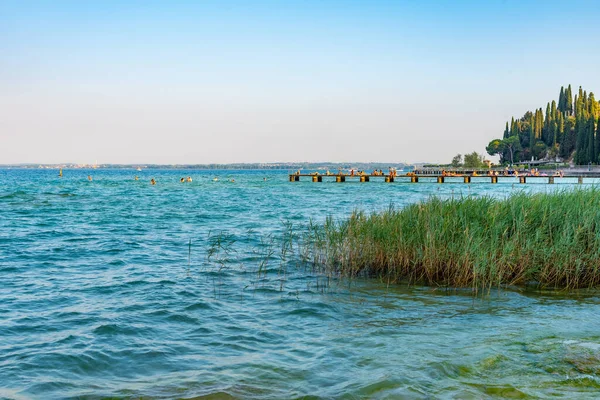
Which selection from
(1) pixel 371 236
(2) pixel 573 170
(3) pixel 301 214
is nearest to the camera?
(1) pixel 371 236

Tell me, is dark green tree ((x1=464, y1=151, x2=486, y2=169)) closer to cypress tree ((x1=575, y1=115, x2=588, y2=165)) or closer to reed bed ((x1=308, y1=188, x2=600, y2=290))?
cypress tree ((x1=575, y1=115, x2=588, y2=165))

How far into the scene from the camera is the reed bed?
1181 centimetres

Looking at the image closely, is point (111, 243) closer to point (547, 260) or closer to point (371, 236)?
point (371, 236)

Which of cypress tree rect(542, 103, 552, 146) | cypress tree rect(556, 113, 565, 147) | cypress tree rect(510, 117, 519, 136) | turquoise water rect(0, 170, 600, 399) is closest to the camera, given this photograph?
turquoise water rect(0, 170, 600, 399)

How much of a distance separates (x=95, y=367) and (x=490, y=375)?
17.2ft

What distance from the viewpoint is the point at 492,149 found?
509 feet

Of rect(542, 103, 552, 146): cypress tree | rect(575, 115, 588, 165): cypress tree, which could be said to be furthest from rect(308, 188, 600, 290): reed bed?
rect(542, 103, 552, 146): cypress tree

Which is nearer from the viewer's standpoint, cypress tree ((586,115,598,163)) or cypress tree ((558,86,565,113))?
cypress tree ((586,115,598,163))

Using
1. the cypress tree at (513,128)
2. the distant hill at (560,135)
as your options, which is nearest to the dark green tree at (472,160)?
the distant hill at (560,135)

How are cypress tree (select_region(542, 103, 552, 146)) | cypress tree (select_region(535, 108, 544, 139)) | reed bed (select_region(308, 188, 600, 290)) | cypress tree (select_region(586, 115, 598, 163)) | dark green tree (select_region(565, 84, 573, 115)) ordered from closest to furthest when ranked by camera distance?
1. reed bed (select_region(308, 188, 600, 290))
2. cypress tree (select_region(586, 115, 598, 163))
3. cypress tree (select_region(542, 103, 552, 146))
4. cypress tree (select_region(535, 108, 544, 139))
5. dark green tree (select_region(565, 84, 573, 115))

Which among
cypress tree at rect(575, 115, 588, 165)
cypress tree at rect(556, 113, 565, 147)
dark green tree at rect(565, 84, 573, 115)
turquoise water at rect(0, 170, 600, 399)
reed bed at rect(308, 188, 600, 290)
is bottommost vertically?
turquoise water at rect(0, 170, 600, 399)

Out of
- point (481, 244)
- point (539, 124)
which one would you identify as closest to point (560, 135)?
point (539, 124)

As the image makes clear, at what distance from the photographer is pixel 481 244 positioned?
12125mm

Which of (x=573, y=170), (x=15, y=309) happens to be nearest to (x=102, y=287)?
(x=15, y=309)
